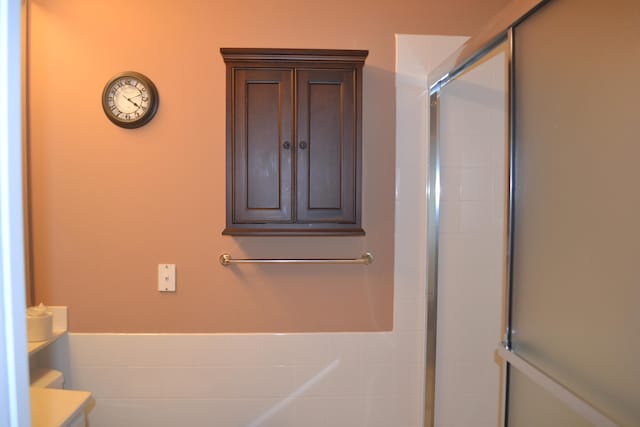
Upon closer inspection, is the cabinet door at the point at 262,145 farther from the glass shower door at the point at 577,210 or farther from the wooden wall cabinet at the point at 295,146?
the glass shower door at the point at 577,210

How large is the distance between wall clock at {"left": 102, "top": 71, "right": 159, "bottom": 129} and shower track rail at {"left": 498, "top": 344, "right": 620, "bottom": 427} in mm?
1615

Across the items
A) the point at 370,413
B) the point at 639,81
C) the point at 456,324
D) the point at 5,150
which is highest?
the point at 639,81

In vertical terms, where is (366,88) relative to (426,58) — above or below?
below

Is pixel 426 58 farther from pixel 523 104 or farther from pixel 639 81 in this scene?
pixel 639 81

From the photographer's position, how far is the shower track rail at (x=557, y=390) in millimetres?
797

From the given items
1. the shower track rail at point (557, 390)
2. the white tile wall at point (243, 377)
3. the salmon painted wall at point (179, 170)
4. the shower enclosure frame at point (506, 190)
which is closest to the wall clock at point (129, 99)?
the salmon painted wall at point (179, 170)

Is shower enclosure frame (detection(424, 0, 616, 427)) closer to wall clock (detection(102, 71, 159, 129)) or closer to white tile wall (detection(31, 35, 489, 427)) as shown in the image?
white tile wall (detection(31, 35, 489, 427))

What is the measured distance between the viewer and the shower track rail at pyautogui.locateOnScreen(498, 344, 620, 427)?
0.80 meters

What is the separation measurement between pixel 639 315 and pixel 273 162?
1188mm

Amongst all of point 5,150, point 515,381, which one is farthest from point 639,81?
point 5,150

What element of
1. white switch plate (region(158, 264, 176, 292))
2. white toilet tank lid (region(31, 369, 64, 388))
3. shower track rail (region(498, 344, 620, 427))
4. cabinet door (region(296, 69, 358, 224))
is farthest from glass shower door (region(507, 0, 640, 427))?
white toilet tank lid (region(31, 369, 64, 388))

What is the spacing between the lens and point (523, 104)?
105 cm

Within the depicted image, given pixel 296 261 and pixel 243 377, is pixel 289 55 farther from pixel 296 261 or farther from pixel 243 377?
pixel 243 377

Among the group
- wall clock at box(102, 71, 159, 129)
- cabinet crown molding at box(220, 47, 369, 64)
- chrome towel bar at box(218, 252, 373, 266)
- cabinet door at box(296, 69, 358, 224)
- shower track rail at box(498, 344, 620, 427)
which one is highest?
cabinet crown molding at box(220, 47, 369, 64)
